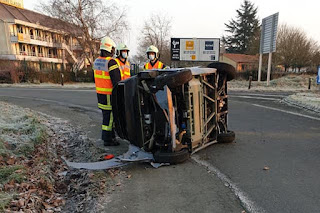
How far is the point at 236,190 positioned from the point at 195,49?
64.9 feet

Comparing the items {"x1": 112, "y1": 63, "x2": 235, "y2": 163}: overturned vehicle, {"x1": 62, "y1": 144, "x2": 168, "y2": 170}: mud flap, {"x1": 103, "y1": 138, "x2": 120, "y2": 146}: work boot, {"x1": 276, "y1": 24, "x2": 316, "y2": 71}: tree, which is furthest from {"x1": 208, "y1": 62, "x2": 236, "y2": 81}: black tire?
{"x1": 276, "y1": 24, "x2": 316, "y2": 71}: tree

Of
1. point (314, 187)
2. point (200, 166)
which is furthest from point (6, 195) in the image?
point (314, 187)

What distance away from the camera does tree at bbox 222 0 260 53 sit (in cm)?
4891

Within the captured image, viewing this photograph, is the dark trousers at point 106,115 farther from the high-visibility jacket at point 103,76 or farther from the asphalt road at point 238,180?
the asphalt road at point 238,180

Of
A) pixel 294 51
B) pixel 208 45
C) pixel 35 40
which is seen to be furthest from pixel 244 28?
pixel 35 40

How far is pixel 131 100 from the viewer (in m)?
3.62

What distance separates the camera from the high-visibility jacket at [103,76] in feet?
14.6

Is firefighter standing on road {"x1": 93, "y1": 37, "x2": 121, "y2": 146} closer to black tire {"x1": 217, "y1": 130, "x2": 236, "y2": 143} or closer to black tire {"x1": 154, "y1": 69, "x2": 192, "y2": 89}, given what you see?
black tire {"x1": 154, "y1": 69, "x2": 192, "y2": 89}

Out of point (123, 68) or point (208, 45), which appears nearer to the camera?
point (123, 68)

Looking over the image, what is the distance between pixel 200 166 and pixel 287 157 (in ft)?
5.03

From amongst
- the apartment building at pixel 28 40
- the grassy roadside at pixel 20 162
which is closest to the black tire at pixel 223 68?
the grassy roadside at pixel 20 162

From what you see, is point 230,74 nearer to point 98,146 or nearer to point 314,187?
point 314,187

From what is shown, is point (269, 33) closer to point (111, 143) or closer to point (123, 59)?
point (123, 59)

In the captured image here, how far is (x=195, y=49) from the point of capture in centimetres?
2159
